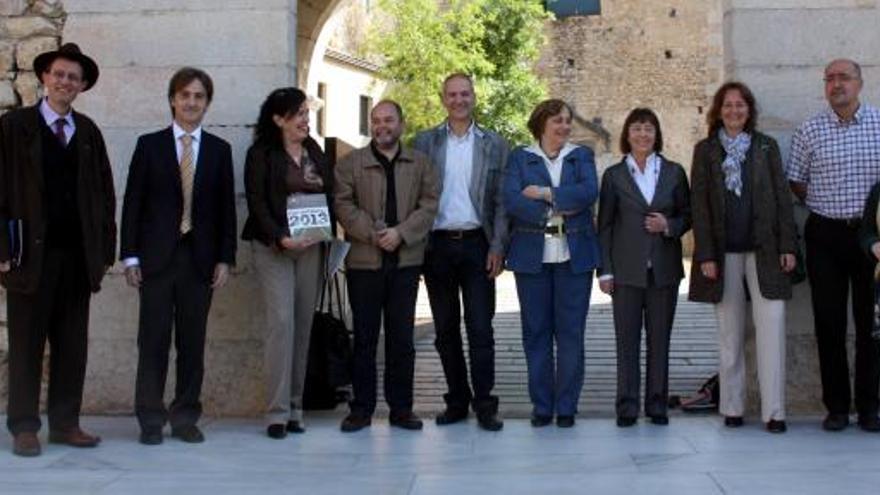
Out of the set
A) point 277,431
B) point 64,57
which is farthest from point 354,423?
point 64,57

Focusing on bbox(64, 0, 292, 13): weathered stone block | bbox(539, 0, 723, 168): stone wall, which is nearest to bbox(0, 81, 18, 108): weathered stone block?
bbox(64, 0, 292, 13): weathered stone block

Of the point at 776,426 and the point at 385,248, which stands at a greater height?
the point at 385,248

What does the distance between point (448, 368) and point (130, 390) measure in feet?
6.74

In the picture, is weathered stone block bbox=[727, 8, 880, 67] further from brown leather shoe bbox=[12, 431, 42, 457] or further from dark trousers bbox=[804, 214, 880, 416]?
brown leather shoe bbox=[12, 431, 42, 457]

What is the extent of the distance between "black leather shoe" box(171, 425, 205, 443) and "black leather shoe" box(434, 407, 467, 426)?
1391mm

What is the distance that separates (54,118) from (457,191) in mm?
2261

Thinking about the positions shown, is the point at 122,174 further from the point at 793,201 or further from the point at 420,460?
the point at 793,201

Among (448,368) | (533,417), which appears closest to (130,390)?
(448,368)

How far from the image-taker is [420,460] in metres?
5.50

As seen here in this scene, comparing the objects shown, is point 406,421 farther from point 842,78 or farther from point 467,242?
point 842,78

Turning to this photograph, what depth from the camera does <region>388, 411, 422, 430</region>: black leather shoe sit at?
6339 mm

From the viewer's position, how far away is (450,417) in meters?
6.52

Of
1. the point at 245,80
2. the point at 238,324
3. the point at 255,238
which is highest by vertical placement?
the point at 245,80

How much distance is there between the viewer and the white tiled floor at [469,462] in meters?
4.87
